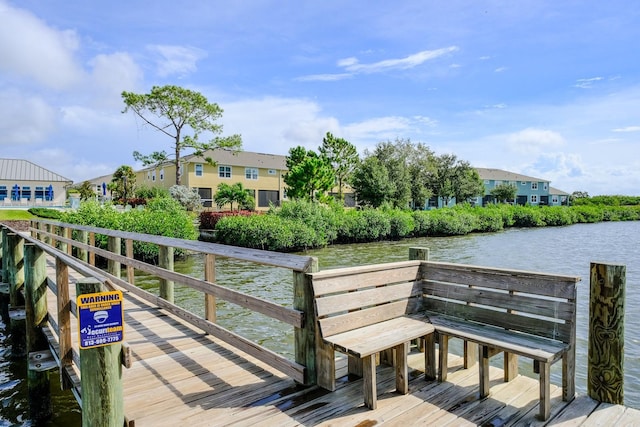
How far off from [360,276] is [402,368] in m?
0.85

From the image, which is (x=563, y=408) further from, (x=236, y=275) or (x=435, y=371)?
(x=236, y=275)

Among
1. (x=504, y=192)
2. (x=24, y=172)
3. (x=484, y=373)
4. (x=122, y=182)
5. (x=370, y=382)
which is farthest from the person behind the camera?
(x=504, y=192)

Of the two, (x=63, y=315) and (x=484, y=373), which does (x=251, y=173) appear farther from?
(x=484, y=373)

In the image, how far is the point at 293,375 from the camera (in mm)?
3531

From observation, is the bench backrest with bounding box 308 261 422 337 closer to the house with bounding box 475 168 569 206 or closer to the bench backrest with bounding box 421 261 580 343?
the bench backrest with bounding box 421 261 580 343

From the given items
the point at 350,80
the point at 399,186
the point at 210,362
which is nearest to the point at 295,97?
the point at 350,80

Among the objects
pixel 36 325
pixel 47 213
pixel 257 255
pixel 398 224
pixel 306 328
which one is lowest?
pixel 36 325

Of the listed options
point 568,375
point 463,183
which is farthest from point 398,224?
point 568,375

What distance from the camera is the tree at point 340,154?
46062mm

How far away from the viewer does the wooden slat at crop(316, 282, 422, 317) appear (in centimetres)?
340

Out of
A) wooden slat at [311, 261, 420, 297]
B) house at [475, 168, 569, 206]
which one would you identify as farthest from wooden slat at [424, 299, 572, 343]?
house at [475, 168, 569, 206]

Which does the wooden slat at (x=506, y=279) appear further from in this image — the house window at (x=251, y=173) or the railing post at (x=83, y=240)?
the house window at (x=251, y=173)

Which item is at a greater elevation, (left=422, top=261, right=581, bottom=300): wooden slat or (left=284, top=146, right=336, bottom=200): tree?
(left=284, top=146, right=336, bottom=200): tree

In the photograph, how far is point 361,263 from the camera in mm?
18469
